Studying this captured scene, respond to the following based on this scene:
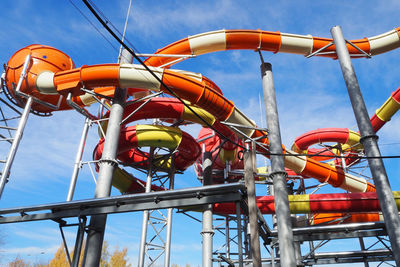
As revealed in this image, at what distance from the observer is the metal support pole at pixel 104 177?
794 cm

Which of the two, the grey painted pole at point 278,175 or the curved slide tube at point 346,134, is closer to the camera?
the grey painted pole at point 278,175

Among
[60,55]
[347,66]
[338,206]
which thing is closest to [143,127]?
[60,55]

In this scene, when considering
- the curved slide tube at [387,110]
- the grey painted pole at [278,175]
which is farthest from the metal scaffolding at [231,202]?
the curved slide tube at [387,110]

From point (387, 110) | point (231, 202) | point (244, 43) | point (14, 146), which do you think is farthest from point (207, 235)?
point (387, 110)

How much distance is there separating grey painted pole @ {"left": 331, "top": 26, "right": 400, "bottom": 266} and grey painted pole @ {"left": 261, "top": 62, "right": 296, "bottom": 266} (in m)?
2.49

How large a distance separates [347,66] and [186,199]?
764cm

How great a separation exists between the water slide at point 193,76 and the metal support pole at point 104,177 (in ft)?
2.65

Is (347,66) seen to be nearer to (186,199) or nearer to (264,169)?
(186,199)

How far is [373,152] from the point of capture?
908cm

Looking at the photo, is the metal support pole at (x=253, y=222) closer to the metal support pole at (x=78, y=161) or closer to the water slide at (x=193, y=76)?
the water slide at (x=193, y=76)

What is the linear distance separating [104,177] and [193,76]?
220 inches

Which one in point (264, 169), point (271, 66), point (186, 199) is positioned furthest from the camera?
point (264, 169)

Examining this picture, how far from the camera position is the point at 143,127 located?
1264 centimetres

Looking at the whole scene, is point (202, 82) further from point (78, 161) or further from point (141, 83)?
point (78, 161)
